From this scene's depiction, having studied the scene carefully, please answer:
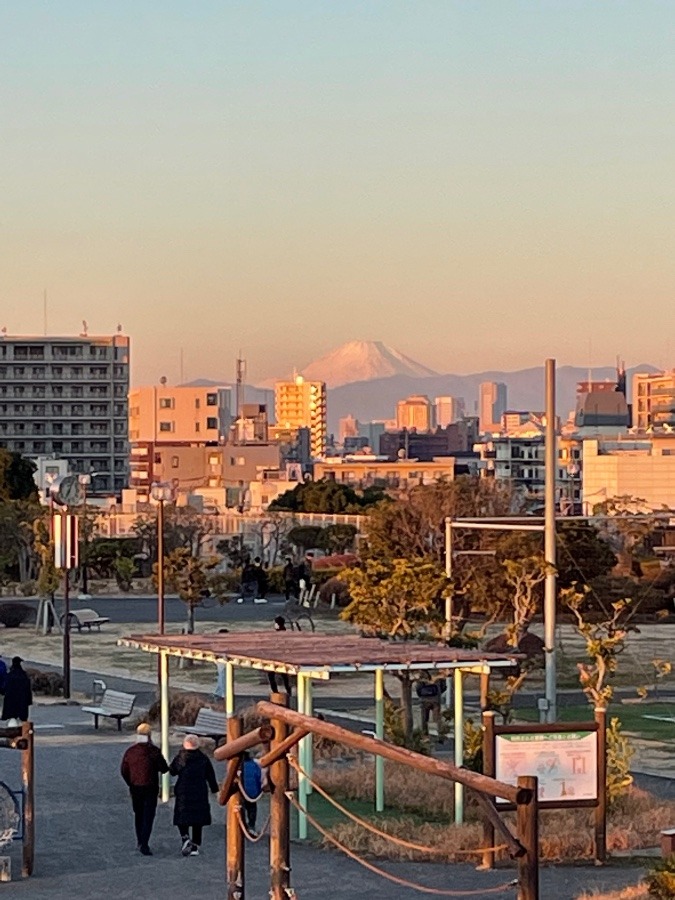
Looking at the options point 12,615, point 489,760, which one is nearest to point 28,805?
point 489,760

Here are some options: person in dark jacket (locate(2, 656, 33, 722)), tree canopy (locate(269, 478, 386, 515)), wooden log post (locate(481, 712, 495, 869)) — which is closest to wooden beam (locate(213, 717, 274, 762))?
wooden log post (locate(481, 712, 495, 869))

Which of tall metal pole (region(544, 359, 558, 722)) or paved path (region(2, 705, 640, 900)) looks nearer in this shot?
paved path (region(2, 705, 640, 900))

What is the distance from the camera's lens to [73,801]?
22.4 m

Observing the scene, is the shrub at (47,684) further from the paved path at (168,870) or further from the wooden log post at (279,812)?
the wooden log post at (279,812)

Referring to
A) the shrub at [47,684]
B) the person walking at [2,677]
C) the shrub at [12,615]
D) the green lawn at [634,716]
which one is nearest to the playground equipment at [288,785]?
the green lawn at [634,716]

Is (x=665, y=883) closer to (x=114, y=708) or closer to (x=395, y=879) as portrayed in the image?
(x=395, y=879)

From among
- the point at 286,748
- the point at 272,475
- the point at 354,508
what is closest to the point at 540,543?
the point at 286,748

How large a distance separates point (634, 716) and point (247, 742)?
67.3 feet

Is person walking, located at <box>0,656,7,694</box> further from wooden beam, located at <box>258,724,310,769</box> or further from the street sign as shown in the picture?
wooden beam, located at <box>258,724,310,769</box>

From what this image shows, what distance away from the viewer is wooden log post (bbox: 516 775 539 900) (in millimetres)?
10164

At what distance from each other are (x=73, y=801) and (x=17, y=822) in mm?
4050

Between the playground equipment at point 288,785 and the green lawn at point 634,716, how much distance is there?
17.2 meters

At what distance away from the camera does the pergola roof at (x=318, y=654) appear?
761 inches

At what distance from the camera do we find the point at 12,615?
172 feet
